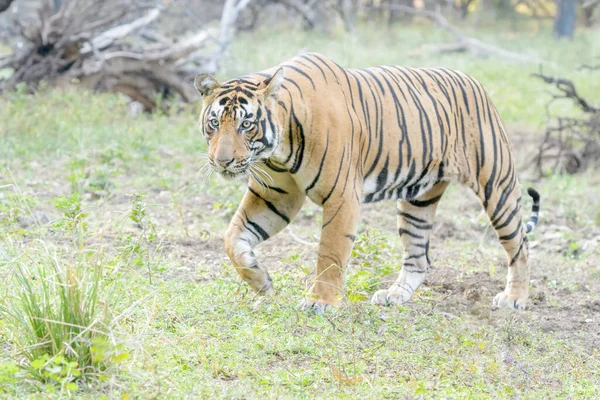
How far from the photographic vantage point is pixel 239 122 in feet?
14.7

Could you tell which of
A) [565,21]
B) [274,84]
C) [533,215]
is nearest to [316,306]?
[274,84]

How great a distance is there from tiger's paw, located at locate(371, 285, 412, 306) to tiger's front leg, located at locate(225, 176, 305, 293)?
78 centimetres

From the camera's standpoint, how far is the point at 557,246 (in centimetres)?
743

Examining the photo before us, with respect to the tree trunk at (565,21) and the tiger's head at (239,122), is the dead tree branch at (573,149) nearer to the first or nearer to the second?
the tiger's head at (239,122)

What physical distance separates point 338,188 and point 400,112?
80 centimetres

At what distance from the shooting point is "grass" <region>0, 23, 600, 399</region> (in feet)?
11.9

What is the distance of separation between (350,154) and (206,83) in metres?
0.89

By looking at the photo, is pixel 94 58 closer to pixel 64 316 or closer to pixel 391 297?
pixel 391 297

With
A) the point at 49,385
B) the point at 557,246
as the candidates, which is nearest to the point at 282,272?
the point at 49,385

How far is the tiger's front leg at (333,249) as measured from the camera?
4797 millimetres

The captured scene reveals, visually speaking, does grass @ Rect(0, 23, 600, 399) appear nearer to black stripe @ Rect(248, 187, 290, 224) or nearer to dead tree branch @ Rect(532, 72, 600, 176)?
black stripe @ Rect(248, 187, 290, 224)

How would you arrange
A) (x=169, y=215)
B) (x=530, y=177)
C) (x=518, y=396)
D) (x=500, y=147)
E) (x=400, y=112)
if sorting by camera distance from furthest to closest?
(x=530, y=177)
(x=169, y=215)
(x=500, y=147)
(x=400, y=112)
(x=518, y=396)

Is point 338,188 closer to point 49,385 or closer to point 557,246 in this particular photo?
point 49,385

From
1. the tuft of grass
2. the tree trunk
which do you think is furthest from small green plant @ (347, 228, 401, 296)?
the tree trunk
